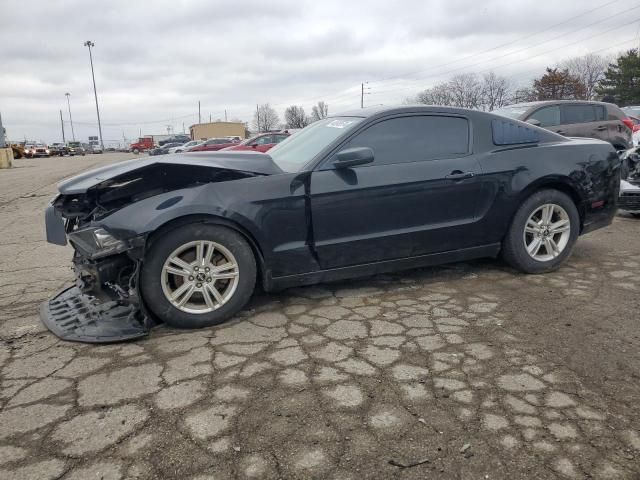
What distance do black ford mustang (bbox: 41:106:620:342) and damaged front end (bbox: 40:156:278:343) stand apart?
0.03 feet

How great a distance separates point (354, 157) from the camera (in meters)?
3.50

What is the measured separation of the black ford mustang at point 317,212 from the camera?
3.22 meters

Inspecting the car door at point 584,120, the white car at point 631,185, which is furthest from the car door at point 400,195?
the car door at point 584,120

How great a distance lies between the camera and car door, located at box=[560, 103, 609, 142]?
32.2ft

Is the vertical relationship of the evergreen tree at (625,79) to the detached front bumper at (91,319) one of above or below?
above

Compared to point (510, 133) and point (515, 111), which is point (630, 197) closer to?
point (510, 133)

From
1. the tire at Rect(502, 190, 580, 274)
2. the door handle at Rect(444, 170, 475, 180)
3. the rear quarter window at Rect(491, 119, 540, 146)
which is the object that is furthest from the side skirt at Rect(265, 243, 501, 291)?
the rear quarter window at Rect(491, 119, 540, 146)

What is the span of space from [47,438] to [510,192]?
365 centimetres

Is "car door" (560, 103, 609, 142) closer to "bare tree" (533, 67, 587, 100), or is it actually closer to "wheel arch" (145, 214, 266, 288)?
"wheel arch" (145, 214, 266, 288)

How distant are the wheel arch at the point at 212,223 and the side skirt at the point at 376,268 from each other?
0.17 m

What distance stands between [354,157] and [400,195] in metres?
0.51

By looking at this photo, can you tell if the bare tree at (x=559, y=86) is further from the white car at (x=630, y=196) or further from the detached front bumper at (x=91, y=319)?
the detached front bumper at (x=91, y=319)

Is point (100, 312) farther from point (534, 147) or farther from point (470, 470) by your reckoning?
point (534, 147)

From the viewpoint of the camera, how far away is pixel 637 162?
6.60 metres
